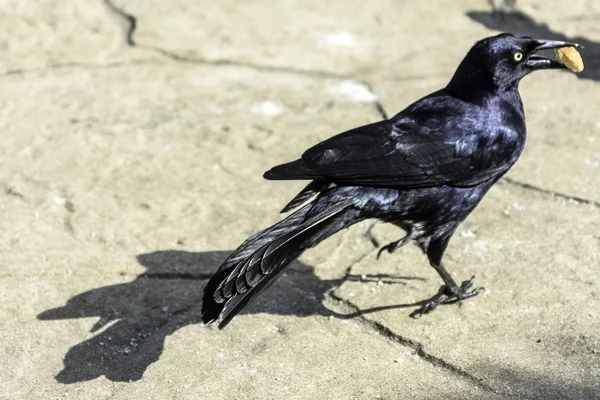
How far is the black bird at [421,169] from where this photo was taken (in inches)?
129

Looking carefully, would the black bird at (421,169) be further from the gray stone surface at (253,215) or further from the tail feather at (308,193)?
the gray stone surface at (253,215)

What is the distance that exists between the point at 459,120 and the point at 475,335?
872 mm

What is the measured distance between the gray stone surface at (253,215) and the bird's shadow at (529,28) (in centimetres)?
2

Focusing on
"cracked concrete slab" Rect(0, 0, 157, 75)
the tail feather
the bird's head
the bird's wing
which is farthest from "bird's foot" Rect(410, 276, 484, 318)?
"cracked concrete slab" Rect(0, 0, 157, 75)

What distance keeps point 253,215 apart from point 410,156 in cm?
107

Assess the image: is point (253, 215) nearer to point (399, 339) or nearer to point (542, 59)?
point (399, 339)

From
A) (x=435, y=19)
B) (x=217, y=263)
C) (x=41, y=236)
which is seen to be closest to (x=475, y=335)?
(x=217, y=263)

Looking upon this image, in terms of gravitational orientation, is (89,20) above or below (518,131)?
below

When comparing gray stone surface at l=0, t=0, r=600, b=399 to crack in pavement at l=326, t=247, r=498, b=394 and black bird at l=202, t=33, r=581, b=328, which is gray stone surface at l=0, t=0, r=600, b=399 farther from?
black bird at l=202, t=33, r=581, b=328

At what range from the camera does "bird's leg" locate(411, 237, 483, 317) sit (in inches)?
142

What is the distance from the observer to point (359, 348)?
3.39 metres

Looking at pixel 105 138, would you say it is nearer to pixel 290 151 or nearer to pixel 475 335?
pixel 290 151

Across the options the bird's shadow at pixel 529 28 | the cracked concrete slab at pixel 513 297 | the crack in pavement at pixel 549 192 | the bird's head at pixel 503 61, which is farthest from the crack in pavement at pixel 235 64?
the bird's head at pixel 503 61

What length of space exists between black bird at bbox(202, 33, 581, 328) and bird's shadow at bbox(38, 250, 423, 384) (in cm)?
41
